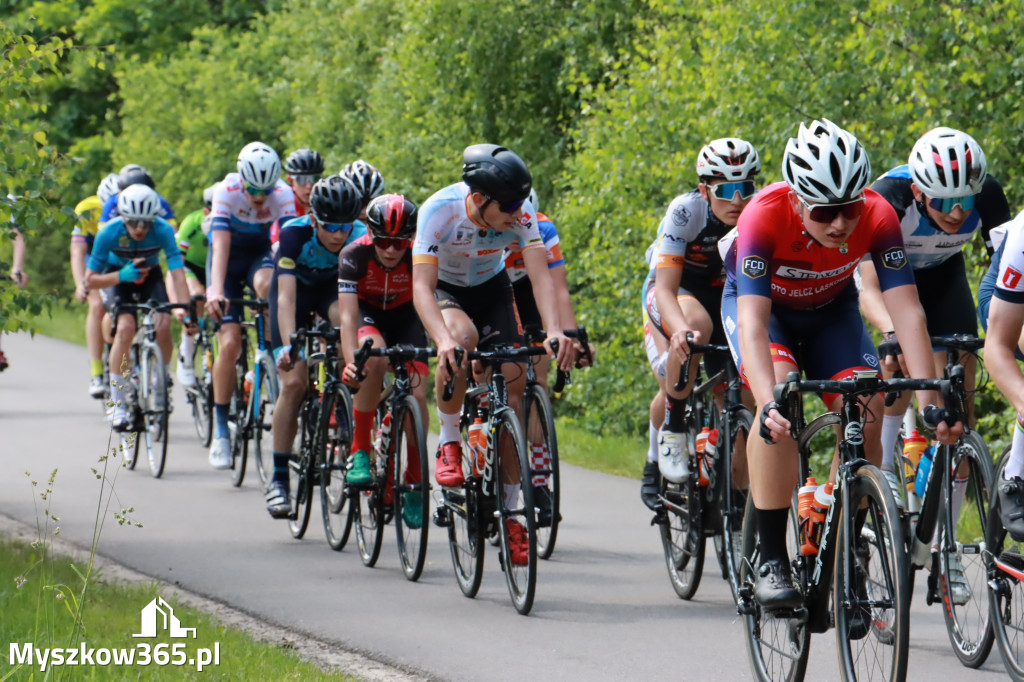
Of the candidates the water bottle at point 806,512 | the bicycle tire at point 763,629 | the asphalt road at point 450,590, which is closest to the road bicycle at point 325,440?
the asphalt road at point 450,590

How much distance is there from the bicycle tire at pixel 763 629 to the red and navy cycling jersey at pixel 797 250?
0.81 metres

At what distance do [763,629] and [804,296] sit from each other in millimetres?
1233

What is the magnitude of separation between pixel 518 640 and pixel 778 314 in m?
1.88

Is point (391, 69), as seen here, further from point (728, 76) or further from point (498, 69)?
point (728, 76)

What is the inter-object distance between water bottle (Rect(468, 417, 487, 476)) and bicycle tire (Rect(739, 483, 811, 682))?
2257mm

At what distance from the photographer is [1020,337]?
5.58 metres

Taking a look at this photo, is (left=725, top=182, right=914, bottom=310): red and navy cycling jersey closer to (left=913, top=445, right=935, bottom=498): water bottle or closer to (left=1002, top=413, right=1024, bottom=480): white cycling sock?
(left=1002, top=413, right=1024, bottom=480): white cycling sock

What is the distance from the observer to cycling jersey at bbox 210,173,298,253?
460 inches

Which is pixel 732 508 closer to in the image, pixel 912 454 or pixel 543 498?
pixel 912 454

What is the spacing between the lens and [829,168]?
5.18 m

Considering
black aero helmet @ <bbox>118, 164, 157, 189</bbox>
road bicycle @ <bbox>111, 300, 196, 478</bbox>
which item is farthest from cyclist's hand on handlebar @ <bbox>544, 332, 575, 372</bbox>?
black aero helmet @ <bbox>118, 164, 157, 189</bbox>

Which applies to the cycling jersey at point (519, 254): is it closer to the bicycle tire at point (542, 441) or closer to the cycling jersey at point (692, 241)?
the bicycle tire at point (542, 441)

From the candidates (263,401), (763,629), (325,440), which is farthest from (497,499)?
(263,401)

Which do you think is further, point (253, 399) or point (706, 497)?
point (253, 399)
